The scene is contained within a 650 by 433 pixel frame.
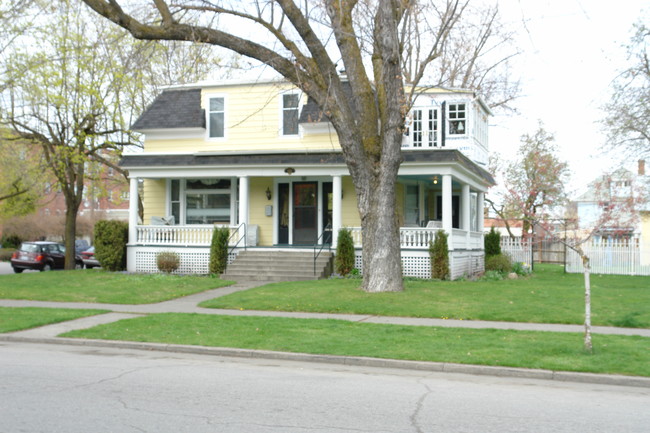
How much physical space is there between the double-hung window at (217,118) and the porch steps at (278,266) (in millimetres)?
5490

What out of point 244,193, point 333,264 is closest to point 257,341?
point 333,264

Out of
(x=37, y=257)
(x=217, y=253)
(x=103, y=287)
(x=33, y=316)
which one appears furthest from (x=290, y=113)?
(x=37, y=257)

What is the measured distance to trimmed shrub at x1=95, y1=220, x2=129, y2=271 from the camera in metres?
24.0

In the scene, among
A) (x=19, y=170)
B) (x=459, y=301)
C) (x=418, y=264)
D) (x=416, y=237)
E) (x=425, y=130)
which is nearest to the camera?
(x=459, y=301)

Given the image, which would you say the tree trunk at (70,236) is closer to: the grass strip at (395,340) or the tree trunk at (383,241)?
the grass strip at (395,340)

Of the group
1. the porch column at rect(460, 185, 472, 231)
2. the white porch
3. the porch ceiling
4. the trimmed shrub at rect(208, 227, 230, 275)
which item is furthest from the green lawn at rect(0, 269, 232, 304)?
the porch column at rect(460, 185, 472, 231)

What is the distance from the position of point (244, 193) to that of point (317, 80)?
7597 millimetres

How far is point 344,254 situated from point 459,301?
617 centimetres

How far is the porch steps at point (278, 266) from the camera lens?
69.8ft

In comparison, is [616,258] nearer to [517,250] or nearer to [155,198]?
[517,250]

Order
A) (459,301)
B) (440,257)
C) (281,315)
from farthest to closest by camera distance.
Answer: (440,257) < (459,301) < (281,315)

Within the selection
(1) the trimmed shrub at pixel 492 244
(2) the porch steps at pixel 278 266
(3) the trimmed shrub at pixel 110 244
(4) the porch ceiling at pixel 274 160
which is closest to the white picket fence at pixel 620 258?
(1) the trimmed shrub at pixel 492 244

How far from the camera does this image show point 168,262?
23.3 meters

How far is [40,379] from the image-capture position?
822 cm
